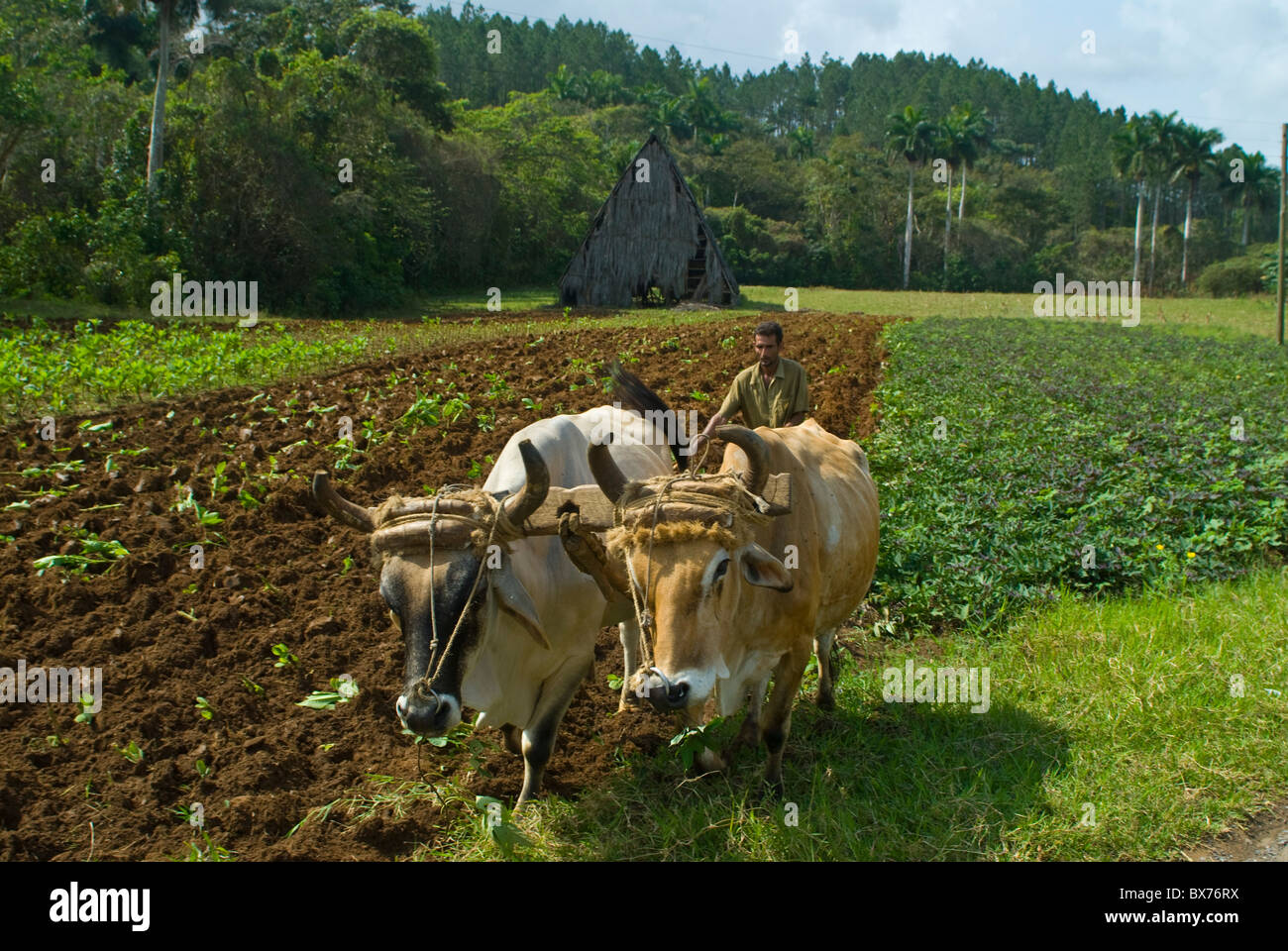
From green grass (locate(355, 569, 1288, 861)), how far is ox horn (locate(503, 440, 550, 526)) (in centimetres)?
145

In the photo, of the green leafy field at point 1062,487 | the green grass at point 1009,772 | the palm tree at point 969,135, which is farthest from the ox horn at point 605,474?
the palm tree at point 969,135

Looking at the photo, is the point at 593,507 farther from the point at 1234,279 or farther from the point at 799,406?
the point at 1234,279

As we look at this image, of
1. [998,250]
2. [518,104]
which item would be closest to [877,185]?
[998,250]

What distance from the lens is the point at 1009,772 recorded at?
4.86 meters

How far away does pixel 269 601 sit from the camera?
22.4ft

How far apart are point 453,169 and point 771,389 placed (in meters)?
37.6

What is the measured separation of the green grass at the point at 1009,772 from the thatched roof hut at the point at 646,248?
2889 cm

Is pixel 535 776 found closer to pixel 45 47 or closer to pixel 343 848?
pixel 343 848

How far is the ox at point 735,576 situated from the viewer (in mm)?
3764

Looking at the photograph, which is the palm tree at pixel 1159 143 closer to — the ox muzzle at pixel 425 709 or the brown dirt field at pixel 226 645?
the brown dirt field at pixel 226 645

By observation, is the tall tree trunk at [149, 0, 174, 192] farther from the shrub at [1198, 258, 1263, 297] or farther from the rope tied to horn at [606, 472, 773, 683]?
the shrub at [1198, 258, 1263, 297]

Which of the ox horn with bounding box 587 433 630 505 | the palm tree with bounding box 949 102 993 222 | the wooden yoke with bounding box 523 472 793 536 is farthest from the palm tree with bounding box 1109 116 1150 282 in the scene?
the ox horn with bounding box 587 433 630 505

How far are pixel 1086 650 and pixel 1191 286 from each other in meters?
63.1

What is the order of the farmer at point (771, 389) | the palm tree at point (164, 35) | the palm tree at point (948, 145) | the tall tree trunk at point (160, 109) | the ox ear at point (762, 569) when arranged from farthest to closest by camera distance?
the palm tree at point (948, 145), the palm tree at point (164, 35), the tall tree trunk at point (160, 109), the farmer at point (771, 389), the ox ear at point (762, 569)
